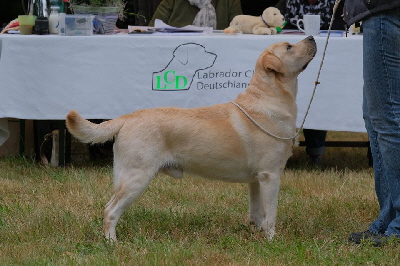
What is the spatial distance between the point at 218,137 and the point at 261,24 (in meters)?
2.49

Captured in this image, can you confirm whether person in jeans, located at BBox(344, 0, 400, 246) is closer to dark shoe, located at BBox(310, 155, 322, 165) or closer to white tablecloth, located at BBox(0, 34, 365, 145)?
white tablecloth, located at BBox(0, 34, 365, 145)

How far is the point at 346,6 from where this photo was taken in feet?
12.2

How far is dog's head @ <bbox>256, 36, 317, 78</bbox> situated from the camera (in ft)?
12.8

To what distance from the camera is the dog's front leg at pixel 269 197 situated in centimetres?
382

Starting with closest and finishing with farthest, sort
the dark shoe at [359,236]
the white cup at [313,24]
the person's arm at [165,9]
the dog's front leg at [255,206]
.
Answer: the dark shoe at [359,236], the dog's front leg at [255,206], the white cup at [313,24], the person's arm at [165,9]

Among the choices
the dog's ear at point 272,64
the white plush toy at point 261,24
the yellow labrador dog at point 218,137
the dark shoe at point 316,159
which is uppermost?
the white plush toy at point 261,24

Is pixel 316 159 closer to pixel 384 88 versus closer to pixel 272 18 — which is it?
pixel 272 18

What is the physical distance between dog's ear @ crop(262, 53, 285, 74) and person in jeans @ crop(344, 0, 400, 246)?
445 mm

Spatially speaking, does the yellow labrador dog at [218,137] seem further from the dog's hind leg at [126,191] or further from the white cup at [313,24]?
the white cup at [313,24]

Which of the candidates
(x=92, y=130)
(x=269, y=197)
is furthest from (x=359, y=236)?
(x=92, y=130)

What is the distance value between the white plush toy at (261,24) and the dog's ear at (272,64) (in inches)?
80.6

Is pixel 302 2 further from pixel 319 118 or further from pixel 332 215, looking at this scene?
pixel 332 215

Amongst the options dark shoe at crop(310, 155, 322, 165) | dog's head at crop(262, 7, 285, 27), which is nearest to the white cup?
dog's head at crop(262, 7, 285, 27)

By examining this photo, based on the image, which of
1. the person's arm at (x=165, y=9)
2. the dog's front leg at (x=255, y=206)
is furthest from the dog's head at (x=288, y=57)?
the person's arm at (x=165, y=9)
